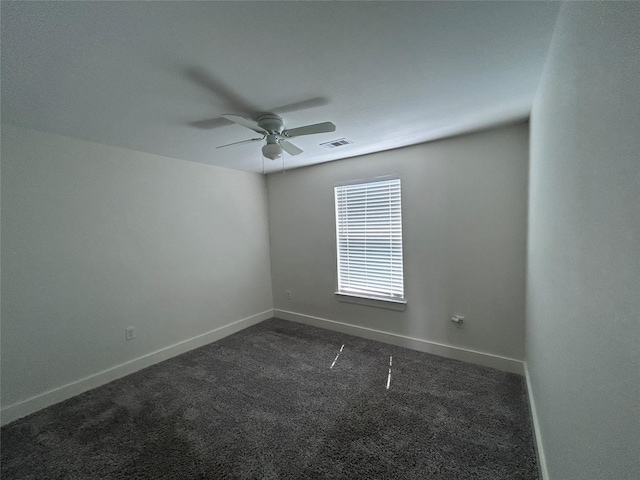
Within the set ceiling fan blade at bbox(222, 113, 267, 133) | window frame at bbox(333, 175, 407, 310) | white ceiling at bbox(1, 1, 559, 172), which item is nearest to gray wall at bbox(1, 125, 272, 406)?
white ceiling at bbox(1, 1, 559, 172)

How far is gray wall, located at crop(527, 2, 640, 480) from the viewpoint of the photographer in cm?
59

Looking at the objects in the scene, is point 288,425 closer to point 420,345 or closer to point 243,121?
point 420,345

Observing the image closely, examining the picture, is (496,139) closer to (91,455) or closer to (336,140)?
(336,140)

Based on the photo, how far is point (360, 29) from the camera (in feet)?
3.90

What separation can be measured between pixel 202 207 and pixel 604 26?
3566 mm

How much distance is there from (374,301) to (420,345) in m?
0.71

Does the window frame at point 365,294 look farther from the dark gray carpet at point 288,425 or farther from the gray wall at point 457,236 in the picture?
the dark gray carpet at point 288,425

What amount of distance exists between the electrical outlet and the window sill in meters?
2.39

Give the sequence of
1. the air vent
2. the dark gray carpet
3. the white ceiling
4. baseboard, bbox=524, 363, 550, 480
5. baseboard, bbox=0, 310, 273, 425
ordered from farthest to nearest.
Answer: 1. the air vent
2. baseboard, bbox=0, 310, 273, 425
3. the dark gray carpet
4. baseboard, bbox=524, 363, 550, 480
5. the white ceiling

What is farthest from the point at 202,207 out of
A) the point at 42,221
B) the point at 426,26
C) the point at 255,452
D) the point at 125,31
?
the point at 426,26

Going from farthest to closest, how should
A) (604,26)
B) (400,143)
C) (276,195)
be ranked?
(276,195), (400,143), (604,26)

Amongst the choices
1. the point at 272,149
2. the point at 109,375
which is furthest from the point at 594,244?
the point at 109,375

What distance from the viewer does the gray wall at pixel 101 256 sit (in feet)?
6.98

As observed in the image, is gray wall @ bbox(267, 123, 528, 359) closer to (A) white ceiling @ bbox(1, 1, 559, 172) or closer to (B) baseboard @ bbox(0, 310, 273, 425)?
(A) white ceiling @ bbox(1, 1, 559, 172)
